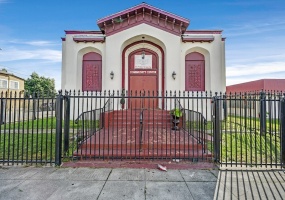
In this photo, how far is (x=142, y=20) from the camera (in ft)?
40.8

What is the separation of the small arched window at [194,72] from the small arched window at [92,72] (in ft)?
22.2

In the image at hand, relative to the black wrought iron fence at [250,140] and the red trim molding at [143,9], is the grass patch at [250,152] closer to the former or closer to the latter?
the black wrought iron fence at [250,140]

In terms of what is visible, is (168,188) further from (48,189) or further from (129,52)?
(129,52)

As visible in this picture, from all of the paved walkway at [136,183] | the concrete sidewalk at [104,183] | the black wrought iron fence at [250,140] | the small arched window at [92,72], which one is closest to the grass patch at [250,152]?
the black wrought iron fence at [250,140]

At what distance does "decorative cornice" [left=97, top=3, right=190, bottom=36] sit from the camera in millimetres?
12055

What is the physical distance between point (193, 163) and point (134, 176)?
1.87 m

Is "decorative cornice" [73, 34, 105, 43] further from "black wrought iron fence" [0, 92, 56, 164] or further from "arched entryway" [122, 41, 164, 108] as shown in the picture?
"black wrought iron fence" [0, 92, 56, 164]

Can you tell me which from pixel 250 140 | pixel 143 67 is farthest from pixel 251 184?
pixel 143 67

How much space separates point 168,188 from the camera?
377 centimetres

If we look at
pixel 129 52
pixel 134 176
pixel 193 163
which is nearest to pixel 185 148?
pixel 193 163

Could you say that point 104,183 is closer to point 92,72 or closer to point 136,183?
point 136,183

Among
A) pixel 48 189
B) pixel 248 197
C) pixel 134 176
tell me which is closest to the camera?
pixel 248 197

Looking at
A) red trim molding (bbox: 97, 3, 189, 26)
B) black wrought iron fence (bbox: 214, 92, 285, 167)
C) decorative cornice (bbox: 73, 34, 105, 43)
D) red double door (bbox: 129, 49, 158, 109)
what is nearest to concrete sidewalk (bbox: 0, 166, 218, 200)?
black wrought iron fence (bbox: 214, 92, 285, 167)

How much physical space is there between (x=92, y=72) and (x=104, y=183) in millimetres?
11106
